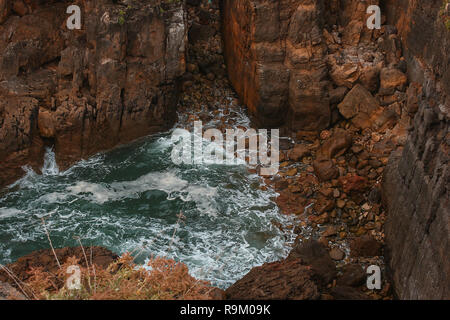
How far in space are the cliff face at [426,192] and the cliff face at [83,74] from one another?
5.96 metres

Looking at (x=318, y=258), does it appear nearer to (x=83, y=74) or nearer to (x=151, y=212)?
(x=151, y=212)

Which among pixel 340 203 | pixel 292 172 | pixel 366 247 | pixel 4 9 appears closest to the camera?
pixel 366 247

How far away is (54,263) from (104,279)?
2.32 m

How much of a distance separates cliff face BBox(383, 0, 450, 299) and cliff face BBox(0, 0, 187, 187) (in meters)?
5.96

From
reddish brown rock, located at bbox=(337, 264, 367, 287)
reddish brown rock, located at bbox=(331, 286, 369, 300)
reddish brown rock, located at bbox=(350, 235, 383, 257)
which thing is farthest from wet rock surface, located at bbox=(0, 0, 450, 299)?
reddish brown rock, located at bbox=(331, 286, 369, 300)

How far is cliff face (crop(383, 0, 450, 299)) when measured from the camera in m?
6.86

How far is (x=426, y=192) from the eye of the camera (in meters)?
7.48

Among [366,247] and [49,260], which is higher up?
[49,260]

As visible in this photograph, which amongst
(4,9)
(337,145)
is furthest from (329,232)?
(4,9)

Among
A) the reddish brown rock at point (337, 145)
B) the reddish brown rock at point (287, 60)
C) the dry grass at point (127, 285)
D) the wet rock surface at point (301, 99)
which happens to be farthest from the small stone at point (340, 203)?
the dry grass at point (127, 285)

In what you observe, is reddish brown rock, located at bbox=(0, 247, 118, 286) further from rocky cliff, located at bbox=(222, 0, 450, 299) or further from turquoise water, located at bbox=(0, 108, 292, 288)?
rocky cliff, located at bbox=(222, 0, 450, 299)

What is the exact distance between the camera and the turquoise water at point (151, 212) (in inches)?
363

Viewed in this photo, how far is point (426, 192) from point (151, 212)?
5.35m
